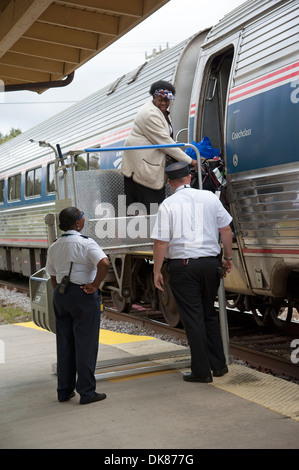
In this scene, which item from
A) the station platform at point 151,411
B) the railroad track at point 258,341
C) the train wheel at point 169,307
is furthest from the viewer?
the train wheel at point 169,307

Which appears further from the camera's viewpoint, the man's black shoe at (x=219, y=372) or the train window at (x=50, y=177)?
the train window at (x=50, y=177)

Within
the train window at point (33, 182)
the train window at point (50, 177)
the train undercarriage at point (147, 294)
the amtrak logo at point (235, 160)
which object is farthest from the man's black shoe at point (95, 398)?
the train window at point (33, 182)

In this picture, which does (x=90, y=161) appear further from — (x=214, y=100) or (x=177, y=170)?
(x=177, y=170)

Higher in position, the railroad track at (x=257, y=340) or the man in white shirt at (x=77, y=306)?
the man in white shirt at (x=77, y=306)

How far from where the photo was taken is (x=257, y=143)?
19.6ft

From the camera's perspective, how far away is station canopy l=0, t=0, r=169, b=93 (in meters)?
4.87

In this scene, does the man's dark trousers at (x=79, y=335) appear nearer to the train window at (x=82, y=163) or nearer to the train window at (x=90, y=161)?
the train window at (x=90, y=161)

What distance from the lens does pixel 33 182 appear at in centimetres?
1370

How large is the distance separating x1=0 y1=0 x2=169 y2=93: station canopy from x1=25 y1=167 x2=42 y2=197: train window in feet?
20.1

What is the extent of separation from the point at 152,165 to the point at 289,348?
2785 mm

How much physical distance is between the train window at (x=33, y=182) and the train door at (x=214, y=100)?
21.3 ft

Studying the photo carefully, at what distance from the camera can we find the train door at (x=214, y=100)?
23.6ft
